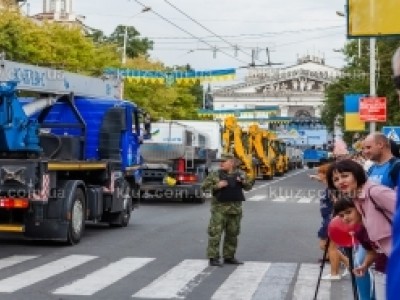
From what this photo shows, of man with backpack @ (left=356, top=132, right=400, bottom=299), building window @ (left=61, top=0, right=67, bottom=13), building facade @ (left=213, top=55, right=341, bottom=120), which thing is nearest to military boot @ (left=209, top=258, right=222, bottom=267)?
man with backpack @ (left=356, top=132, right=400, bottom=299)

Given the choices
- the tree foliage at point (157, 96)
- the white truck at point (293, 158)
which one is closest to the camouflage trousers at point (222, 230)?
the tree foliage at point (157, 96)

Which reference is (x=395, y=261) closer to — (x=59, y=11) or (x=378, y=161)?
(x=378, y=161)

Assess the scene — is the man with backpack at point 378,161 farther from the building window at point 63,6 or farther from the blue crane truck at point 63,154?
the building window at point 63,6

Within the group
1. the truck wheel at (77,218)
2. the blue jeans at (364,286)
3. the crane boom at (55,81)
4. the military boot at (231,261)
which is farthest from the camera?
the truck wheel at (77,218)

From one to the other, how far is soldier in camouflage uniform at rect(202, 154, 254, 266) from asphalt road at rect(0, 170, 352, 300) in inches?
13.1

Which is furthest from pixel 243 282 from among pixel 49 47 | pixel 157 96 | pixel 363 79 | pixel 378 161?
pixel 157 96

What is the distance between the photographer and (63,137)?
15.7 meters

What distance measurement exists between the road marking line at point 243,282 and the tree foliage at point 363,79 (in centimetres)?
1919

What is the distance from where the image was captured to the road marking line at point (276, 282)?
9961 mm

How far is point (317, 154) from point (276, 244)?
68.3m

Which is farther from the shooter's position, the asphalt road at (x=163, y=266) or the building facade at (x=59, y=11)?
the building facade at (x=59, y=11)

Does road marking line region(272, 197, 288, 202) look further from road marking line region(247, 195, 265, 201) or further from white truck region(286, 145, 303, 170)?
white truck region(286, 145, 303, 170)

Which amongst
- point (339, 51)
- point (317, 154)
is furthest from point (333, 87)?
point (317, 154)

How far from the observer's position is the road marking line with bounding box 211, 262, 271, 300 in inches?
390
